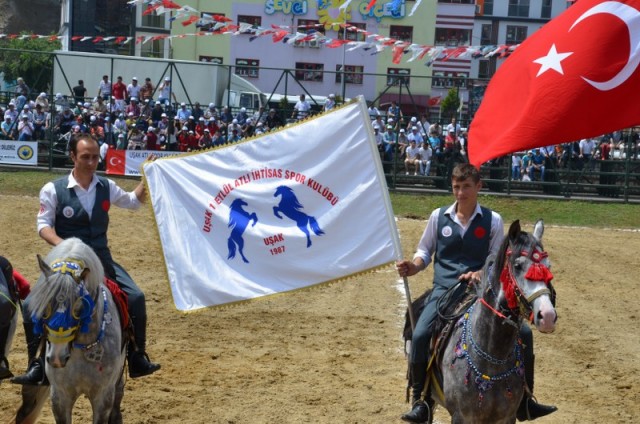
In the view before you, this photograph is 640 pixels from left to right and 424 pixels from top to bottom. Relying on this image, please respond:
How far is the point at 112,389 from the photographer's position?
7078mm

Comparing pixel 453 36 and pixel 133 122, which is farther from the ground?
pixel 453 36

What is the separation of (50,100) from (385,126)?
8950 millimetres

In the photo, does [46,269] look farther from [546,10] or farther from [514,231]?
[546,10]

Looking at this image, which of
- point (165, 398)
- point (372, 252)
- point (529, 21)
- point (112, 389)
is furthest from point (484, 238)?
point (529, 21)

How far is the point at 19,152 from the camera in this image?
24812 millimetres

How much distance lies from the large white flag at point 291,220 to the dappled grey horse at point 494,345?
953mm

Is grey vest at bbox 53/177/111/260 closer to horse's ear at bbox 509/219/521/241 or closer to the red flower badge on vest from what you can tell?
the red flower badge on vest

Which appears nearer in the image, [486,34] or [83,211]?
[83,211]

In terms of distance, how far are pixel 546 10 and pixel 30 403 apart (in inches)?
2800

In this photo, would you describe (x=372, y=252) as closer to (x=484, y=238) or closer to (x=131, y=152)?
(x=484, y=238)

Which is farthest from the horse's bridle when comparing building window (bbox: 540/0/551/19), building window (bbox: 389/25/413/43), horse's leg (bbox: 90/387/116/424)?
building window (bbox: 540/0/551/19)

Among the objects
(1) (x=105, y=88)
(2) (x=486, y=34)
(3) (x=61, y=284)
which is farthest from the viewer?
(2) (x=486, y=34)

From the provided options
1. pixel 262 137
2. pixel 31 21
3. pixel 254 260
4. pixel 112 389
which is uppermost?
pixel 31 21

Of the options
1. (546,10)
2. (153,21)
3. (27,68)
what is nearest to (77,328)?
(27,68)
